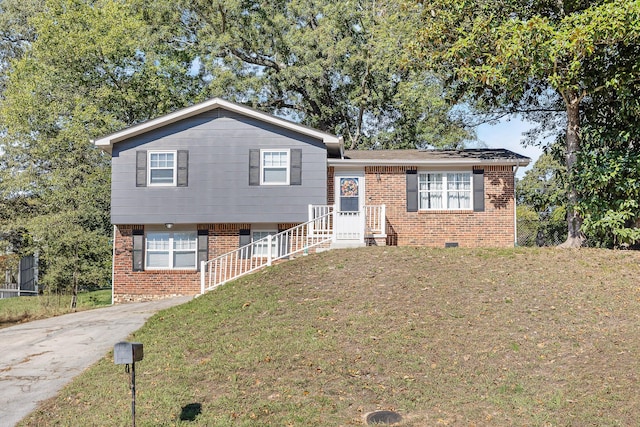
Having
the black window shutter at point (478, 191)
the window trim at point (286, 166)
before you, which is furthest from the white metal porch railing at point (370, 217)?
the black window shutter at point (478, 191)

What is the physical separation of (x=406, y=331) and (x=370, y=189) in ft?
30.0

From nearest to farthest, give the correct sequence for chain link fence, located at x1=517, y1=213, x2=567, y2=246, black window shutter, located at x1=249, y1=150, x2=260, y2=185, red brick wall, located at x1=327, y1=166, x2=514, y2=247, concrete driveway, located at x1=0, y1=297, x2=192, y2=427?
1. concrete driveway, located at x1=0, y1=297, x2=192, y2=427
2. black window shutter, located at x1=249, y1=150, x2=260, y2=185
3. red brick wall, located at x1=327, y1=166, x2=514, y2=247
4. chain link fence, located at x1=517, y1=213, x2=567, y2=246

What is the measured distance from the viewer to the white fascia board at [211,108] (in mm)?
17891

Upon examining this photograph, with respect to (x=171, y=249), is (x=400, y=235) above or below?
above

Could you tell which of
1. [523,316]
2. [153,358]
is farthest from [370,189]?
[153,358]

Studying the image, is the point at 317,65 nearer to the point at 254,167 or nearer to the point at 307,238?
the point at 254,167

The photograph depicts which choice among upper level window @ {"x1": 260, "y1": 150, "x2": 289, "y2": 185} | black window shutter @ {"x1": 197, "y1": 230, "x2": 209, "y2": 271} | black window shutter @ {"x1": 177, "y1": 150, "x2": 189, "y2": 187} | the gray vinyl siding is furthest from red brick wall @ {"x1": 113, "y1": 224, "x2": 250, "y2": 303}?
upper level window @ {"x1": 260, "y1": 150, "x2": 289, "y2": 185}

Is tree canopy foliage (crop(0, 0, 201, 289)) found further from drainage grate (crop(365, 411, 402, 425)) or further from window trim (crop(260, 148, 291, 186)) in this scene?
drainage grate (crop(365, 411, 402, 425))

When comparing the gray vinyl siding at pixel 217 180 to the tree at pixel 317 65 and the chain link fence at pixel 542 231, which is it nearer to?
the tree at pixel 317 65

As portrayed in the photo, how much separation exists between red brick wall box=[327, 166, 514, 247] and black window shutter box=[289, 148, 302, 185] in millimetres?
2319

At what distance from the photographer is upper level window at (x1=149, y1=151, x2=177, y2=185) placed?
18219 mm

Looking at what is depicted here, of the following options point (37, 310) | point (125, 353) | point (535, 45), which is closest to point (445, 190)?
point (535, 45)

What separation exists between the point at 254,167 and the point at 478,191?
6909 millimetres

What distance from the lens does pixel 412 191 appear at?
18578 millimetres
